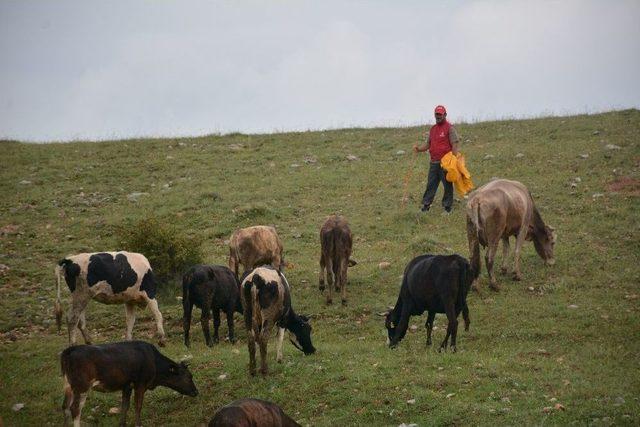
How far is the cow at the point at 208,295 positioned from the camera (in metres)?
17.6

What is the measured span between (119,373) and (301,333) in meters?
3.64

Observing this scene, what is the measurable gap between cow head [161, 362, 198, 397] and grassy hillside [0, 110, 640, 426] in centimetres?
38

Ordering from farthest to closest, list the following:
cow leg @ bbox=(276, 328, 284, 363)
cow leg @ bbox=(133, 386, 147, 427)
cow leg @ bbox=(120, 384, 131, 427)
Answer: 1. cow leg @ bbox=(276, 328, 284, 363)
2. cow leg @ bbox=(133, 386, 147, 427)
3. cow leg @ bbox=(120, 384, 131, 427)

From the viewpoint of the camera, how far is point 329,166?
30.9 metres

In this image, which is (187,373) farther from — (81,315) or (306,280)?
(306,280)

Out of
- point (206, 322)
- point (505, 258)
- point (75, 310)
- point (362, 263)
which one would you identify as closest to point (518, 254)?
point (505, 258)

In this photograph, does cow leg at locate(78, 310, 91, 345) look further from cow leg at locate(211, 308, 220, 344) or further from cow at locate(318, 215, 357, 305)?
cow at locate(318, 215, 357, 305)

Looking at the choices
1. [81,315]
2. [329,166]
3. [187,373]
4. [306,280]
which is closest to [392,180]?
[329,166]

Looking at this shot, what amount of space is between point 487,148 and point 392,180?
164 inches

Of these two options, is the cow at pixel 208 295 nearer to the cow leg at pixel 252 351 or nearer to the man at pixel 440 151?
the cow leg at pixel 252 351

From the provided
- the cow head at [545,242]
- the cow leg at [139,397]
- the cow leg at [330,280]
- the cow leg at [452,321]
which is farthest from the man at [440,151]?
the cow leg at [139,397]

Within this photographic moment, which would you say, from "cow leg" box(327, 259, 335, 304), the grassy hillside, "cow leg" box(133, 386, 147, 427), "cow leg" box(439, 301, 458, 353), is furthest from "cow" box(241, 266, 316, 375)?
"cow leg" box(327, 259, 335, 304)

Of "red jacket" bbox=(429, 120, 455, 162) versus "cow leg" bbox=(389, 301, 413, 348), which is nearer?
"cow leg" bbox=(389, 301, 413, 348)

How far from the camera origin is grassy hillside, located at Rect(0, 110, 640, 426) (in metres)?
13.5
